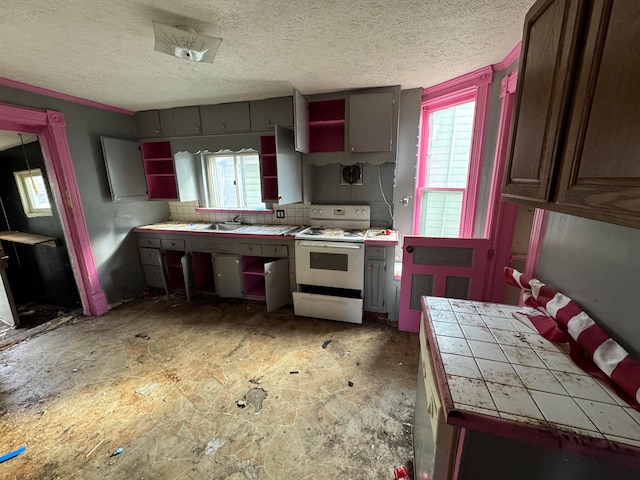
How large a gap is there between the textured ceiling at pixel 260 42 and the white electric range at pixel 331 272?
4.54 ft

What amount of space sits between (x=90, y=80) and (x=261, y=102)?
147 cm

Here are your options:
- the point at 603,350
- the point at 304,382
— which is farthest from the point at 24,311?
the point at 603,350

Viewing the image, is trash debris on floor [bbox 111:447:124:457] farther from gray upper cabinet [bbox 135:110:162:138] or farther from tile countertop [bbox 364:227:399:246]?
gray upper cabinet [bbox 135:110:162:138]

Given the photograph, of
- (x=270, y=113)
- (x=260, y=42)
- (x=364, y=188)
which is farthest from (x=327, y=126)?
(x=260, y=42)

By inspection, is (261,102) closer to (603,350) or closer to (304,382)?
A: (304,382)

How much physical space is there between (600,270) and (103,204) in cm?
414

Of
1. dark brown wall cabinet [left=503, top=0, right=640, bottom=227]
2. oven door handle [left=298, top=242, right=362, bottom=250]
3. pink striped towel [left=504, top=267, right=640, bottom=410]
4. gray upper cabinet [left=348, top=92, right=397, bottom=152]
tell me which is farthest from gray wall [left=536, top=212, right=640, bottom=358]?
gray upper cabinet [left=348, top=92, right=397, bottom=152]

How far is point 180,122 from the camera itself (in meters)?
3.04

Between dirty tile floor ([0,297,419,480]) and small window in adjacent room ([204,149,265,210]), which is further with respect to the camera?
small window in adjacent room ([204,149,265,210])

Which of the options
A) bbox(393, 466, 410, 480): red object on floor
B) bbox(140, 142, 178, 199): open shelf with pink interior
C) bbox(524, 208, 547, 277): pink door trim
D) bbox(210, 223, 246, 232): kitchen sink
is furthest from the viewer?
bbox(210, 223, 246, 232): kitchen sink

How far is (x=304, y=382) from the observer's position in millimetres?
1903

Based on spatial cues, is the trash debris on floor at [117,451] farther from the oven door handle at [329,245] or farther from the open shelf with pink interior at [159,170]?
the open shelf with pink interior at [159,170]

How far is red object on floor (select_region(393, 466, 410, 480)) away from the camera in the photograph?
48.8 inches

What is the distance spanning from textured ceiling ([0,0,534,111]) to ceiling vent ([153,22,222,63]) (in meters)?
0.05
